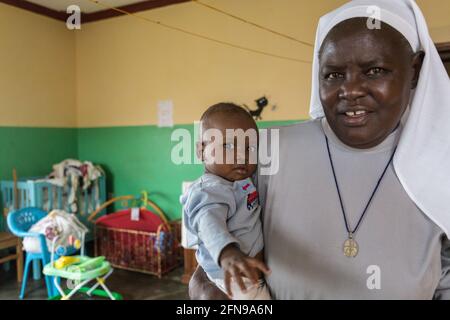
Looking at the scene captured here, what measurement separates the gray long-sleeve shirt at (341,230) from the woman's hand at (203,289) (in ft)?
0.41

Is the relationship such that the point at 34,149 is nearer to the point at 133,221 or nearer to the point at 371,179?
the point at 133,221

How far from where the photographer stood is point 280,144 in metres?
0.87

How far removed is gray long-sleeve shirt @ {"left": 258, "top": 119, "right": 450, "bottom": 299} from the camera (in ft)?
2.34

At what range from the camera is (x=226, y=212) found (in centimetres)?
85

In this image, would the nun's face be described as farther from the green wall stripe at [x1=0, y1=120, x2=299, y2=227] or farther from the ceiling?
the ceiling

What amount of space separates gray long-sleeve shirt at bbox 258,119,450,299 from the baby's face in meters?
0.07

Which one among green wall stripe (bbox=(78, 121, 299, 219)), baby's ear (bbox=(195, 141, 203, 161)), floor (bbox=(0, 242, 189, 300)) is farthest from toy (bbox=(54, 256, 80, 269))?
baby's ear (bbox=(195, 141, 203, 161))

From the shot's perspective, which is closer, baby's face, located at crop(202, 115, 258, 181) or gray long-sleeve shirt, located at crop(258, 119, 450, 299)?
gray long-sleeve shirt, located at crop(258, 119, 450, 299)

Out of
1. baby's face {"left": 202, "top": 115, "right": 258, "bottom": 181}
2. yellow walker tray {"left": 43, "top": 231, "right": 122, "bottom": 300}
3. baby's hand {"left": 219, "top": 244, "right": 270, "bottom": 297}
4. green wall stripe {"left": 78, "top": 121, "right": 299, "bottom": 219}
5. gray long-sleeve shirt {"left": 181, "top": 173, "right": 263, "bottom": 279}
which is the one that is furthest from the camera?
green wall stripe {"left": 78, "top": 121, "right": 299, "bottom": 219}

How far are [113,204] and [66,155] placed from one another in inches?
35.3

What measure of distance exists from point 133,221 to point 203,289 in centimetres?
356

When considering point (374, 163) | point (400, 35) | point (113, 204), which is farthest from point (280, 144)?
point (113, 204)

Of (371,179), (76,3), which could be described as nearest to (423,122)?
(371,179)
